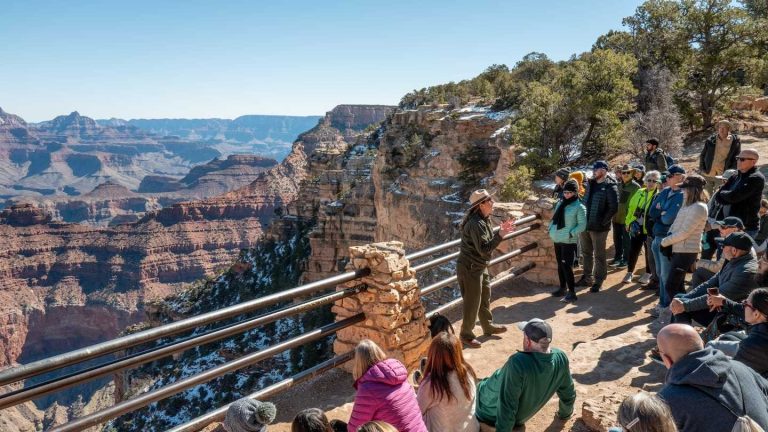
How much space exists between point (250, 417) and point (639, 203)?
6.83 meters

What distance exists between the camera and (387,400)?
3268 mm

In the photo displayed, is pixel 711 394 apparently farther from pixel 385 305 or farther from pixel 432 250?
pixel 432 250

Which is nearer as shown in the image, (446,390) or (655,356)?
(446,390)

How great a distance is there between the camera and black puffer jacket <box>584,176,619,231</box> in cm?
727

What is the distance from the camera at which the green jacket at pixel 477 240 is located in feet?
17.3

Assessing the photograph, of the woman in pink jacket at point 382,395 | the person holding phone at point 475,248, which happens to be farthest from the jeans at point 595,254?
the woman in pink jacket at point 382,395

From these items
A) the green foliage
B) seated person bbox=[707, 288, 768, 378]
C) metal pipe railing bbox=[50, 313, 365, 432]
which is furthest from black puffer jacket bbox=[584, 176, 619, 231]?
the green foliage

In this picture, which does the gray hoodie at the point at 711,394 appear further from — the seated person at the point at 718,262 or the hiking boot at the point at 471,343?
the hiking boot at the point at 471,343

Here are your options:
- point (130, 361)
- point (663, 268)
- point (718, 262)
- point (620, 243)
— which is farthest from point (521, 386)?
point (620, 243)

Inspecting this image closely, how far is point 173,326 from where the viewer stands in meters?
3.42

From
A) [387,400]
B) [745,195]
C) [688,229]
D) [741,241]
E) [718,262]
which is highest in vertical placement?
[745,195]

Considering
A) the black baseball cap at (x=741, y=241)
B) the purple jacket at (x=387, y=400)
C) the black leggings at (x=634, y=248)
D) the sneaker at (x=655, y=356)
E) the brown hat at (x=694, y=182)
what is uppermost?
the brown hat at (x=694, y=182)

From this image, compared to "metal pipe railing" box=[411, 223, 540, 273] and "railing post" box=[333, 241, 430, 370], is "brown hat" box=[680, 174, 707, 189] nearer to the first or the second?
"metal pipe railing" box=[411, 223, 540, 273]

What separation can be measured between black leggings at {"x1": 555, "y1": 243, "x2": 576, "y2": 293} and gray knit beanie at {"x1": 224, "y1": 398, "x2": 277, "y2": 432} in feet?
17.2
